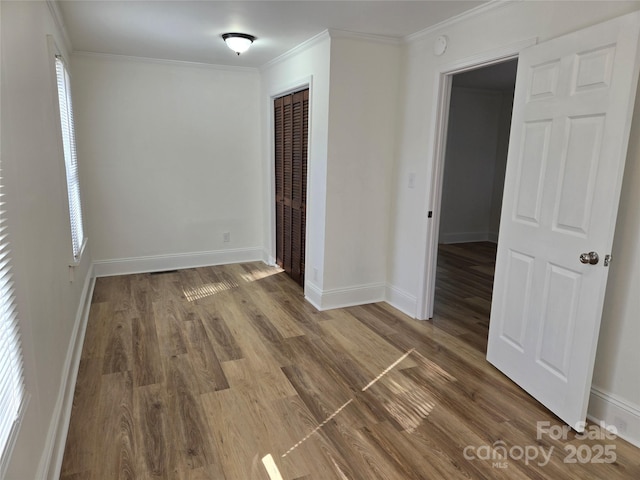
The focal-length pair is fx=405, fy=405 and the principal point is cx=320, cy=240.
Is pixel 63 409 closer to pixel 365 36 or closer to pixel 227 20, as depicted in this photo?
pixel 227 20

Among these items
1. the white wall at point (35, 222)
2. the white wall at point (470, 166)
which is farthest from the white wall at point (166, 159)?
the white wall at point (470, 166)

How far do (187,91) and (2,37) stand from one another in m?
3.24

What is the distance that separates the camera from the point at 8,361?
4.04 ft

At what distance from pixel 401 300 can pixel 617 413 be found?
6.02ft

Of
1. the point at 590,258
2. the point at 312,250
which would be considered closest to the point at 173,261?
the point at 312,250

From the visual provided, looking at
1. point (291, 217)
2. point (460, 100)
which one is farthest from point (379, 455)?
point (460, 100)

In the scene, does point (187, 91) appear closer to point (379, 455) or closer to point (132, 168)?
point (132, 168)

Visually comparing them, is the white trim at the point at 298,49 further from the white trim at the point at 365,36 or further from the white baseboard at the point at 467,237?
the white baseboard at the point at 467,237

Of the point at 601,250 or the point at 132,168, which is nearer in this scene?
the point at 601,250

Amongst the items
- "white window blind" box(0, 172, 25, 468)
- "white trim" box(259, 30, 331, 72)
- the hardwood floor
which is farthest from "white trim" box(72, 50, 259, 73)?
"white window blind" box(0, 172, 25, 468)

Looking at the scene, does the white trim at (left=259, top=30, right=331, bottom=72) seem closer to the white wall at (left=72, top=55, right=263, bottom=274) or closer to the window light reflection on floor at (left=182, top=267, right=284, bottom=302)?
the white wall at (left=72, top=55, right=263, bottom=274)

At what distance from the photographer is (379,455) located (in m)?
1.96

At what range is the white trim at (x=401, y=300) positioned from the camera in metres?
3.59

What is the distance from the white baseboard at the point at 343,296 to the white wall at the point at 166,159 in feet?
5.59
